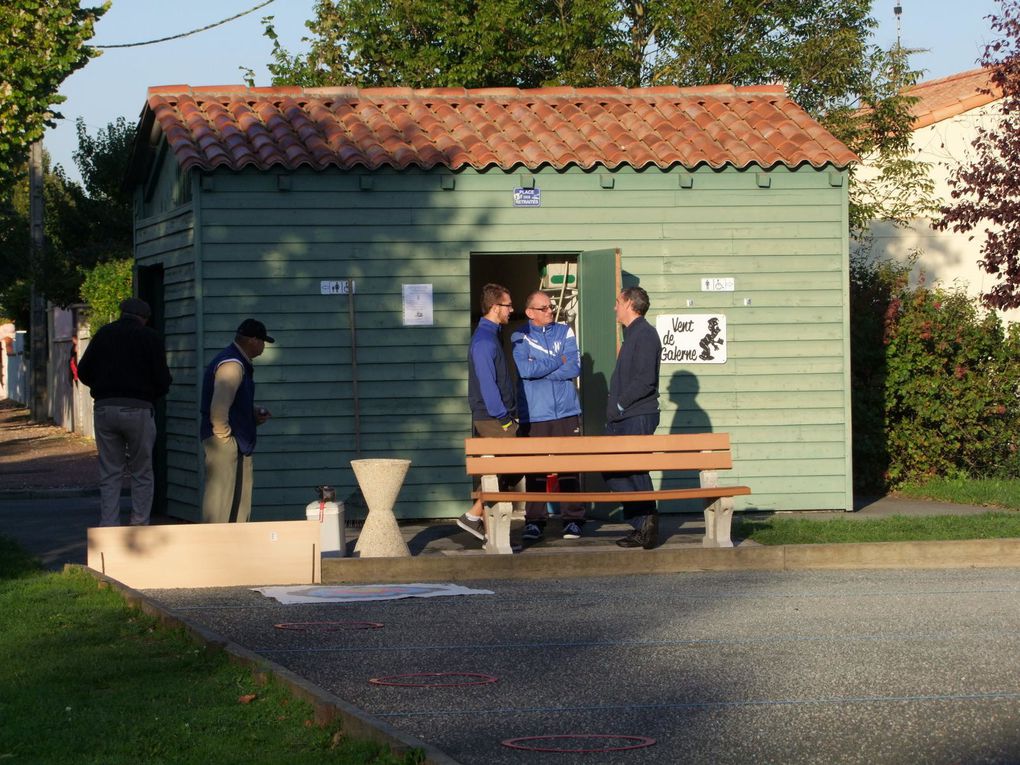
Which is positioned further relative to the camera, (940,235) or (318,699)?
(940,235)

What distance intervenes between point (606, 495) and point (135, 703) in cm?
570

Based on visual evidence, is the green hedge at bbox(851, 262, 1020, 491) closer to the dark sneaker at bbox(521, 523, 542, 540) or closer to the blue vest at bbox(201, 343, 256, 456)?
the dark sneaker at bbox(521, 523, 542, 540)

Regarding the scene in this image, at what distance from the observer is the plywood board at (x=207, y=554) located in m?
10.1

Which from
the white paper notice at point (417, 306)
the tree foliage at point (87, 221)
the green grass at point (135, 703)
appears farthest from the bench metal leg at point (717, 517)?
the tree foliage at point (87, 221)

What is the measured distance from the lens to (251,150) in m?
14.1

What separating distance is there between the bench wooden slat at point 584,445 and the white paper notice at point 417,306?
3157 millimetres

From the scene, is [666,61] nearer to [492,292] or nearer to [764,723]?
[492,292]

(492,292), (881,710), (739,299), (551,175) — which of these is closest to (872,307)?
(739,299)

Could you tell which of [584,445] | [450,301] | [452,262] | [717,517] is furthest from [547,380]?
[452,262]

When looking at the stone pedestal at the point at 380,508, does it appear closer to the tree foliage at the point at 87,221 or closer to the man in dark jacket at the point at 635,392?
the man in dark jacket at the point at 635,392

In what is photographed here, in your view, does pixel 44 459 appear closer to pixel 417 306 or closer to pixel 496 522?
pixel 417 306

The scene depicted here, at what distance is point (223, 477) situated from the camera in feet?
37.2

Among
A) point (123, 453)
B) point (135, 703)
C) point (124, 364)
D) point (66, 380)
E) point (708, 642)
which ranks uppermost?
point (124, 364)

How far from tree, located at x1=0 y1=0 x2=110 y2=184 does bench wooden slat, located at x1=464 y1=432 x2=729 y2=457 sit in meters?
10.8
